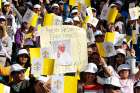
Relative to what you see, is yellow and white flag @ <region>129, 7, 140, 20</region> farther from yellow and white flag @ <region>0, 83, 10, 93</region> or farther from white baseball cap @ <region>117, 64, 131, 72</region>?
yellow and white flag @ <region>0, 83, 10, 93</region>

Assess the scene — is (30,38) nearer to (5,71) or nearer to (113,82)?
(5,71)

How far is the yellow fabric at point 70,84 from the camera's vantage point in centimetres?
950

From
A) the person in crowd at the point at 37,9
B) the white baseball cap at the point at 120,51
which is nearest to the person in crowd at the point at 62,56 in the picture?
the white baseball cap at the point at 120,51

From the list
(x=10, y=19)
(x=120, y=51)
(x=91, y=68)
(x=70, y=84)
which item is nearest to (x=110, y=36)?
(x=120, y=51)

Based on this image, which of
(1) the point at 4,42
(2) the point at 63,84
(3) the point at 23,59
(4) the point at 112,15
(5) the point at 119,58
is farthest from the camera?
(4) the point at 112,15

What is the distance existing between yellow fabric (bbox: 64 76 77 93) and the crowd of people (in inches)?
10.6

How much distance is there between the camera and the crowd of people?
998 cm

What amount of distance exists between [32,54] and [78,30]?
41.1 inches

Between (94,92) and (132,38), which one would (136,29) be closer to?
(132,38)

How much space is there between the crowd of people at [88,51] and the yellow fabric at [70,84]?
27 cm

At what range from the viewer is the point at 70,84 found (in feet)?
31.3

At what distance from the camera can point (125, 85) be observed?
1050 cm

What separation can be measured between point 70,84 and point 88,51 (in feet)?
Result: 6.95

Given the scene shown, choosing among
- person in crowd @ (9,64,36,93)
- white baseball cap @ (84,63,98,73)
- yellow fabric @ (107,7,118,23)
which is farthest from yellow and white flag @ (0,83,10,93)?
yellow fabric @ (107,7,118,23)
